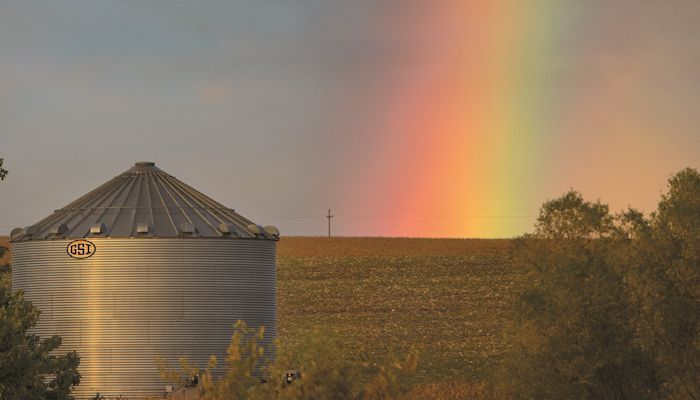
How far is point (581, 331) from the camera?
115ft

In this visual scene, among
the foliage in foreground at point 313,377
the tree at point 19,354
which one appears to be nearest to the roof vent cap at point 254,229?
the tree at point 19,354

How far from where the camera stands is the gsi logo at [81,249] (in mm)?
36406

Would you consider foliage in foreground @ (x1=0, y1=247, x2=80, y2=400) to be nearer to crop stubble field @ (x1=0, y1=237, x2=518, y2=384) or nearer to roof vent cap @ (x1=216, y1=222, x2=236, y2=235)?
roof vent cap @ (x1=216, y1=222, x2=236, y2=235)

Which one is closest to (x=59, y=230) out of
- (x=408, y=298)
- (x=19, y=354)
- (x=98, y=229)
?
(x=98, y=229)

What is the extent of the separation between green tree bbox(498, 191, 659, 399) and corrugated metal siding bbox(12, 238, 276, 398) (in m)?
9.92

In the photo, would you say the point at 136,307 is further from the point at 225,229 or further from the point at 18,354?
the point at 18,354

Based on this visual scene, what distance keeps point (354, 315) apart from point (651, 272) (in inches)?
1606

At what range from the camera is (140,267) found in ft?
119

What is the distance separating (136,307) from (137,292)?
493 millimetres

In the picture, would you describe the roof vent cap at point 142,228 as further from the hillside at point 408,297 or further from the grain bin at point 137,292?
the hillside at point 408,297

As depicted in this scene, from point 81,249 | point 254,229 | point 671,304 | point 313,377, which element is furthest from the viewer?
point 254,229

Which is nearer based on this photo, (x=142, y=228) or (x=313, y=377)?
(x=313, y=377)

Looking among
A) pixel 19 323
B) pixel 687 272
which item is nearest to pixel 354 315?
pixel 687 272

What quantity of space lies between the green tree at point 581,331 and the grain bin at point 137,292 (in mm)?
9085
